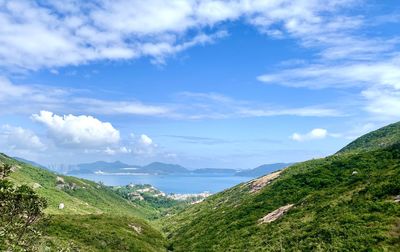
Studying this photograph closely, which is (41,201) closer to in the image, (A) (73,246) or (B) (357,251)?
(A) (73,246)

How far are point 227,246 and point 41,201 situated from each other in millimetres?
24336

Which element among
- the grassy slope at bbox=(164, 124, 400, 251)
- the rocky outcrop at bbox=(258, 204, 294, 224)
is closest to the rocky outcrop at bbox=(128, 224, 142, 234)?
the grassy slope at bbox=(164, 124, 400, 251)

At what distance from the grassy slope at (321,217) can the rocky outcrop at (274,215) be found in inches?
48.6

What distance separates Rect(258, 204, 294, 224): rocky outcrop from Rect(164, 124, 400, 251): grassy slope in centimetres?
123

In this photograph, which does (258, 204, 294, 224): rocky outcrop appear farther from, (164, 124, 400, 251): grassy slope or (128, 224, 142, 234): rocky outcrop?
(128, 224, 142, 234): rocky outcrop

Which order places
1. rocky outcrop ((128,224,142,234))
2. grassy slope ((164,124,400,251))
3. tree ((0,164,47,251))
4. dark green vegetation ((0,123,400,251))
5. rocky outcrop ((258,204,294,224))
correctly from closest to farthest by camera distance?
tree ((0,164,47,251))
grassy slope ((164,124,400,251))
dark green vegetation ((0,123,400,251))
rocky outcrop ((258,204,294,224))
rocky outcrop ((128,224,142,234))

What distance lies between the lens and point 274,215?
51.4 meters

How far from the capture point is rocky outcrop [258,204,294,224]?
4998 centimetres

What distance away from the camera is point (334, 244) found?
32.3m

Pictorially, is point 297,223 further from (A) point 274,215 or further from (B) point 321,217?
(A) point 274,215

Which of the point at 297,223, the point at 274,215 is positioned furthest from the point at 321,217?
the point at 274,215

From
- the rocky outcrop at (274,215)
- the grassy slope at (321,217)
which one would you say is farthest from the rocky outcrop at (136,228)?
the rocky outcrop at (274,215)

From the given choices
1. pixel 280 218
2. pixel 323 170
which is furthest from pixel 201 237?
pixel 323 170

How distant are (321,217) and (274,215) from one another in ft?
39.5
